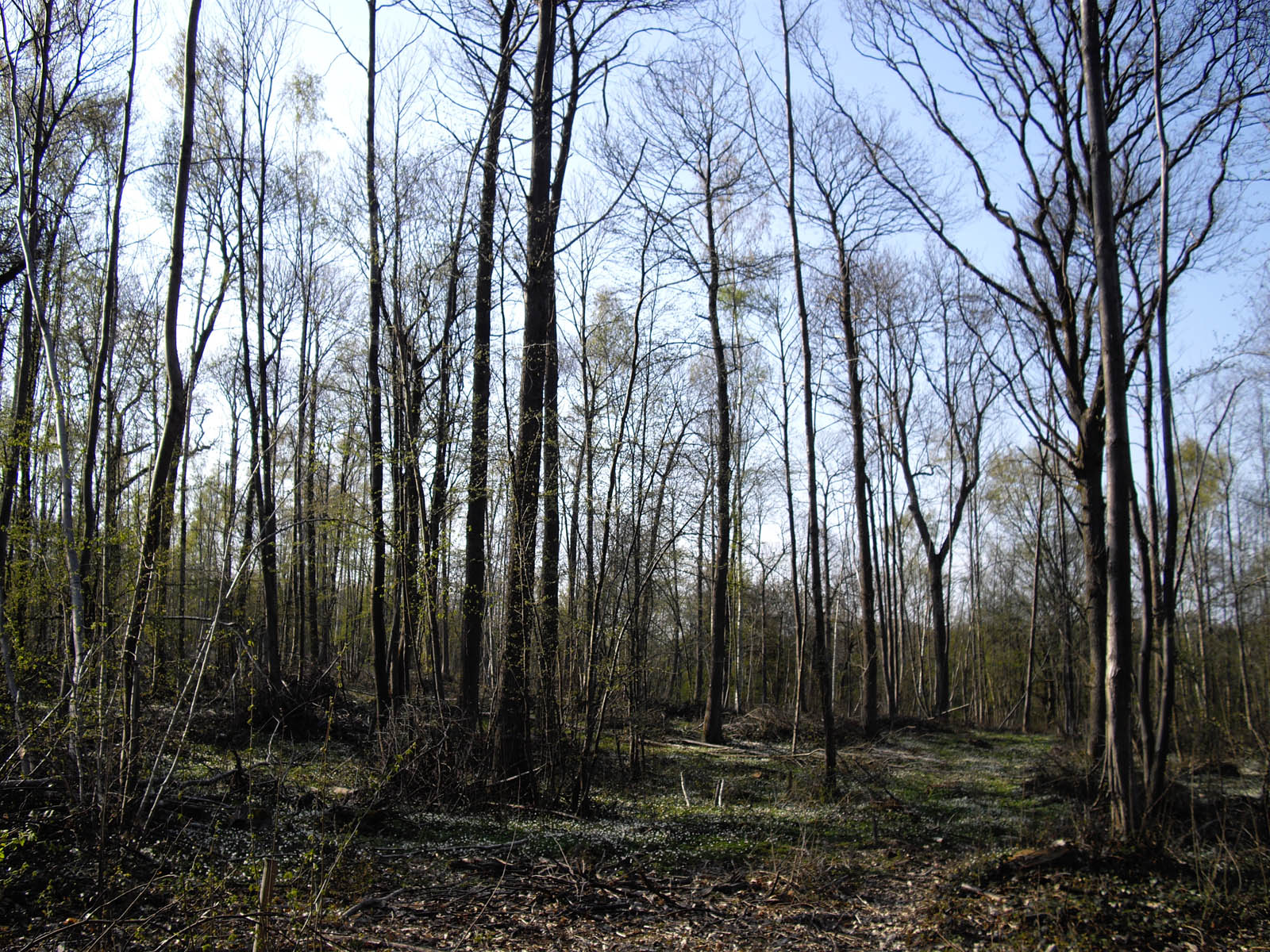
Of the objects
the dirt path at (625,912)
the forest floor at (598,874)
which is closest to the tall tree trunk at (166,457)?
the forest floor at (598,874)

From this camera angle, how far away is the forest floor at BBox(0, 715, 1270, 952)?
154 inches

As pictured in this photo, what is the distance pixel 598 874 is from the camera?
17.7 ft

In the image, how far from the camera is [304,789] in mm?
6641

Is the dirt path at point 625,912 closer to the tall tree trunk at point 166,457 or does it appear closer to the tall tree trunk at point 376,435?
the tall tree trunk at point 166,457

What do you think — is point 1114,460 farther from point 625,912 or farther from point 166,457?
point 166,457

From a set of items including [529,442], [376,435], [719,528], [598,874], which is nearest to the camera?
[598,874]

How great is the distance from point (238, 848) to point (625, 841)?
9.67ft

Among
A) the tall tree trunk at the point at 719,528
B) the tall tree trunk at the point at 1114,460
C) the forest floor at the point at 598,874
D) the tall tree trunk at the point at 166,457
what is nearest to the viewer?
the forest floor at the point at 598,874

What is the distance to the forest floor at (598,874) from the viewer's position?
391 cm

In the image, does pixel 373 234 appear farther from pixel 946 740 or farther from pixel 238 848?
pixel 946 740

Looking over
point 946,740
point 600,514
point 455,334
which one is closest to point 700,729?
point 946,740

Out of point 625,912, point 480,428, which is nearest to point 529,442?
point 480,428

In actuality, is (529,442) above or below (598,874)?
above

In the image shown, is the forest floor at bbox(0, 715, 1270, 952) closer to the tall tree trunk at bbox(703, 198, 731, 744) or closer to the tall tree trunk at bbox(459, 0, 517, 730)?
the tall tree trunk at bbox(459, 0, 517, 730)
